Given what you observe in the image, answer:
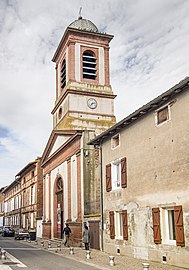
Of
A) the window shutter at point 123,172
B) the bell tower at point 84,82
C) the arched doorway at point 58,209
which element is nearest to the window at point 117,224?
the window shutter at point 123,172

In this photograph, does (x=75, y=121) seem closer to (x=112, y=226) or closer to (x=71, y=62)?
(x=71, y=62)

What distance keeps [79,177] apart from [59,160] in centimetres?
602

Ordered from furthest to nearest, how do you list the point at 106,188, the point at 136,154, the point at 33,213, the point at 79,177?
Answer: 1. the point at 33,213
2. the point at 79,177
3. the point at 106,188
4. the point at 136,154

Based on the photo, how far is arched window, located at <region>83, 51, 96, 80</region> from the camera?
34.4 meters

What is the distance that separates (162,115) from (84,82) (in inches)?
770

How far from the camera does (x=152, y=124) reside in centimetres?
1539

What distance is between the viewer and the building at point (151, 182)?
1310 centimetres

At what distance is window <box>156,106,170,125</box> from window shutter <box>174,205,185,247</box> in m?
3.41

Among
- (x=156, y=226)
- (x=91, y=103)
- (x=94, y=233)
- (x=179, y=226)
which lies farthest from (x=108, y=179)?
(x=91, y=103)

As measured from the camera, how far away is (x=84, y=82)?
33594mm

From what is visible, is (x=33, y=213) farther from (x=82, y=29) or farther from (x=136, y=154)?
(x=136, y=154)

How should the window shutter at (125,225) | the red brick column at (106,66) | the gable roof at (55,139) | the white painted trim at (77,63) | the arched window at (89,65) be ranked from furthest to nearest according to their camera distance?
the red brick column at (106,66)
the arched window at (89,65)
the white painted trim at (77,63)
the gable roof at (55,139)
the window shutter at (125,225)

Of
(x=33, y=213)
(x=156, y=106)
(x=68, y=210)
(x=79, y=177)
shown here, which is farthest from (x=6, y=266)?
(x=33, y=213)

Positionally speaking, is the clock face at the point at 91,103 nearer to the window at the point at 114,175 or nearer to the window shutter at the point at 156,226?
the window at the point at 114,175
